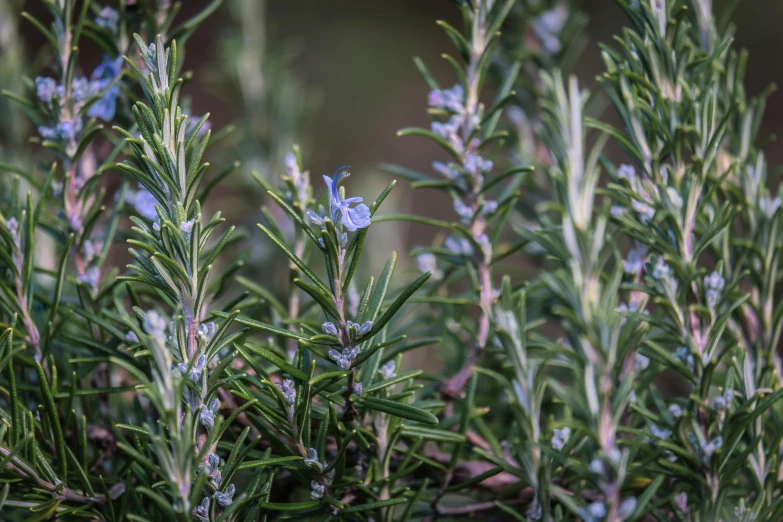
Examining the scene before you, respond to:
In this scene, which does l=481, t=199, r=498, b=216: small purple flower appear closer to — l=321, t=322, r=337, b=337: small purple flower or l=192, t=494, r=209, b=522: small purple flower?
l=321, t=322, r=337, b=337: small purple flower

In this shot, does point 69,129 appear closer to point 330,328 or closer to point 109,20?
point 109,20

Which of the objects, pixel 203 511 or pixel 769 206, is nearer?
pixel 203 511

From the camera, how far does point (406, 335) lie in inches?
19.2

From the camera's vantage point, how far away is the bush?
18.7 inches

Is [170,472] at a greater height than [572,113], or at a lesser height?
lesser

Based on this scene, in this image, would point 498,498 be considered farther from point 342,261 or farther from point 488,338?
point 342,261

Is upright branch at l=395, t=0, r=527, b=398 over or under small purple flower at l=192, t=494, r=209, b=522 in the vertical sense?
over

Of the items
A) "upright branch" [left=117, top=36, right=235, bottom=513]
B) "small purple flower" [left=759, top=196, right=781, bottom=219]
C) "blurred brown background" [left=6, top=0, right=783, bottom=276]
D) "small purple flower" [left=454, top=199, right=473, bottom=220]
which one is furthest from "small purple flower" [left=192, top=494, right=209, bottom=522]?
"blurred brown background" [left=6, top=0, right=783, bottom=276]

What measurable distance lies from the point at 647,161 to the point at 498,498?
35 cm

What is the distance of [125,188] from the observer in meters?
0.69

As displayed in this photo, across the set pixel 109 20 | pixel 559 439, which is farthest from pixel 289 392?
pixel 109 20

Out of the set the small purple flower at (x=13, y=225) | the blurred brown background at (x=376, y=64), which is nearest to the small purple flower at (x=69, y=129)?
the small purple flower at (x=13, y=225)

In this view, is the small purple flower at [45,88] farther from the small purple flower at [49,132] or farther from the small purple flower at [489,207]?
the small purple flower at [489,207]

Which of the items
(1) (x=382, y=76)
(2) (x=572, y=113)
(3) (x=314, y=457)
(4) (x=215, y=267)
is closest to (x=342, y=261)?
(3) (x=314, y=457)
